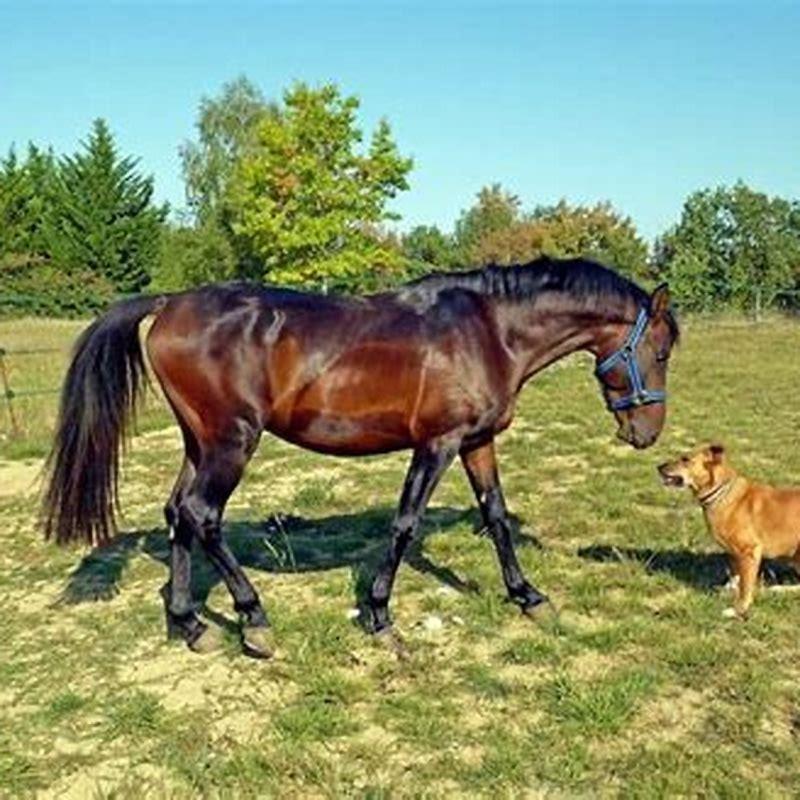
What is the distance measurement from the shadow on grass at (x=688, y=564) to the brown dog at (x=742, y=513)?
34 cm

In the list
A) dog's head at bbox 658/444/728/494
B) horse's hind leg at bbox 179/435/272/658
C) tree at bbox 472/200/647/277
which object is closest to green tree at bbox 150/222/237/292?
tree at bbox 472/200/647/277

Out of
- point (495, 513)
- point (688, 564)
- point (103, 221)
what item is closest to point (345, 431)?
point (495, 513)

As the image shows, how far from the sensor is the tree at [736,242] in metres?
42.2

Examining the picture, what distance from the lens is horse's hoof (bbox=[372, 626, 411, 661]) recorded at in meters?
4.20

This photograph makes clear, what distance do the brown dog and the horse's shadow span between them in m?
1.39

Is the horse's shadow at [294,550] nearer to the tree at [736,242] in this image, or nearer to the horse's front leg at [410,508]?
the horse's front leg at [410,508]

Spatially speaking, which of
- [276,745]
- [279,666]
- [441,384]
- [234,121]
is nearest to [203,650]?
[279,666]

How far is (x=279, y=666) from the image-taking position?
164 inches

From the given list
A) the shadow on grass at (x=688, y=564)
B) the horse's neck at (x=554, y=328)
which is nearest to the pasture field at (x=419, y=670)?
the shadow on grass at (x=688, y=564)

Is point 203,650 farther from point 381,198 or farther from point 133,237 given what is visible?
point 133,237

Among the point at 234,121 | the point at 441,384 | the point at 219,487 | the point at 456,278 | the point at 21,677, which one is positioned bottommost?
the point at 21,677

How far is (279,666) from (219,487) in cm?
92

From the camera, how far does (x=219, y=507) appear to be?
438cm

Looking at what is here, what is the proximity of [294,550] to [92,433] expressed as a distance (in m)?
1.93
